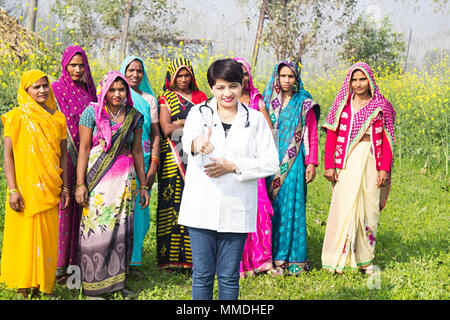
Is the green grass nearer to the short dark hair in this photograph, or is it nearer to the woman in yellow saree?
the woman in yellow saree

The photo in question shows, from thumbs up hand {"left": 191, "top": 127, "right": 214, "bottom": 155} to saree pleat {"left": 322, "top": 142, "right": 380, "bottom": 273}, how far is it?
2.39 m

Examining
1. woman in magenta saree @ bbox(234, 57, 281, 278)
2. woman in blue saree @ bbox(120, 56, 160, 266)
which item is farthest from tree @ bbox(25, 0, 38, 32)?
woman in magenta saree @ bbox(234, 57, 281, 278)

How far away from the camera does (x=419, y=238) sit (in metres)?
6.07

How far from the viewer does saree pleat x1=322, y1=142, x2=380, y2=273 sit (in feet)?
15.8

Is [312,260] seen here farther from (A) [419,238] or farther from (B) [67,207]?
(B) [67,207]

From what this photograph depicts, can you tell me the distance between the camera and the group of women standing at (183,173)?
2.98m

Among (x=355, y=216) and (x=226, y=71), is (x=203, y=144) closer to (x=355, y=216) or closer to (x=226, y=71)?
(x=226, y=71)

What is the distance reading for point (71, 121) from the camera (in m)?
4.21

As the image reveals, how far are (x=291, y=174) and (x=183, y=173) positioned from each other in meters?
1.05

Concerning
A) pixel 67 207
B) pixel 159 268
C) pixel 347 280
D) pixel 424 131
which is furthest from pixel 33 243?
pixel 424 131

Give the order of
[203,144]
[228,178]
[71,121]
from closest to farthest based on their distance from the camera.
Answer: [203,144]
[228,178]
[71,121]

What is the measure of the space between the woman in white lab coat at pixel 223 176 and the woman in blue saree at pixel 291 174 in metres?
1.77

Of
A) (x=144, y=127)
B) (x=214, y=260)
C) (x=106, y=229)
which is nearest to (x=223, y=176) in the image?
(x=214, y=260)

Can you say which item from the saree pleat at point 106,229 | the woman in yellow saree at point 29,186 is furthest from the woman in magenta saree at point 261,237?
the woman in yellow saree at point 29,186
